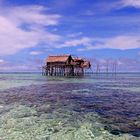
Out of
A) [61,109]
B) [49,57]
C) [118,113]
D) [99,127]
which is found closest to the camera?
[99,127]

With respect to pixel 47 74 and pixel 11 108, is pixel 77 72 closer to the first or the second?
pixel 47 74

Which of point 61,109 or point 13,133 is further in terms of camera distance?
point 61,109

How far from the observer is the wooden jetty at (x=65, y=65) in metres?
90.9

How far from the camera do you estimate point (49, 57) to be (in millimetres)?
93500

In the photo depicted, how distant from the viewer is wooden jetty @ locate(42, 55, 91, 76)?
90.9 m

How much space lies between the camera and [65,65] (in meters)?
91.4

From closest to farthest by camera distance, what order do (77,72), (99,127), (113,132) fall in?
(113,132), (99,127), (77,72)

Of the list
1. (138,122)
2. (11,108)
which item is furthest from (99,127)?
(11,108)

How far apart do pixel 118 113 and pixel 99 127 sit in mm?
4599

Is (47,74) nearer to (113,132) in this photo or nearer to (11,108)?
(11,108)

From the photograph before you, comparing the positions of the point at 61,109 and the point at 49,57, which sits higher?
the point at 49,57

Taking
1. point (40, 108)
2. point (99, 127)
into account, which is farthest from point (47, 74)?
point (99, 127)

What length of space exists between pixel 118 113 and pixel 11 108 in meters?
7.23

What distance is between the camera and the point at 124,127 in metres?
14.8
